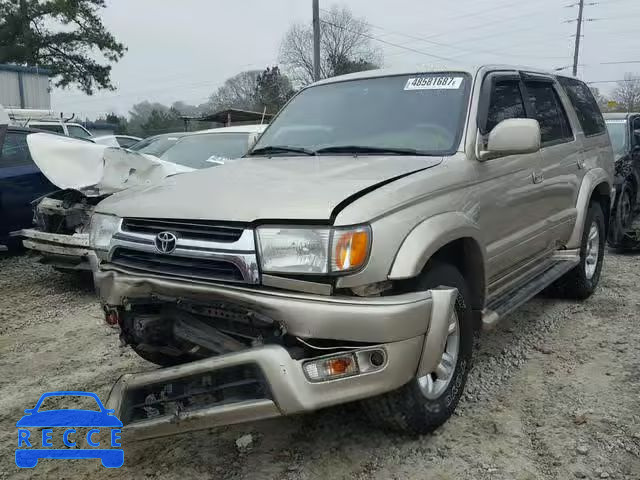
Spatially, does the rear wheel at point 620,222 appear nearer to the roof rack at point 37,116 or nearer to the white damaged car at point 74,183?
the white damaged car at point 74,183

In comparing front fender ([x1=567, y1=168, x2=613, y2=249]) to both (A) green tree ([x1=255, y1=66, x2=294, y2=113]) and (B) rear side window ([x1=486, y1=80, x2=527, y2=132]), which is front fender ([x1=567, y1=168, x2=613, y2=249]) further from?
(A) green tree ([x1=255, y1=66, x2=294, y2=113])

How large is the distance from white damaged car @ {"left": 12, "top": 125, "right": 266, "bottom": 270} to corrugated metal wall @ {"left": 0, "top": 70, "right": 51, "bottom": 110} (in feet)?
51.3

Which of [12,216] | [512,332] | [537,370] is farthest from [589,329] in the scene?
[12,216]

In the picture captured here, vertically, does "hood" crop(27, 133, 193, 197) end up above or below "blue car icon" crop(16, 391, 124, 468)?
above

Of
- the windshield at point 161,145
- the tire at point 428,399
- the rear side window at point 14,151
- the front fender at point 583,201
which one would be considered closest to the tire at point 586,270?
the front fender at point 583,201

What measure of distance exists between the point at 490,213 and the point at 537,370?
1192mm

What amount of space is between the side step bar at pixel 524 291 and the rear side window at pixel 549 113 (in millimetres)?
977

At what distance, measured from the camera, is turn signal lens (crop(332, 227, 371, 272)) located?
2.36 meters

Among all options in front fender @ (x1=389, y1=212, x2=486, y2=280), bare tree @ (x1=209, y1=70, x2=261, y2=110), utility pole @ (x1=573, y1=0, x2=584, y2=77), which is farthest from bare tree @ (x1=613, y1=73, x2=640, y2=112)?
front fender @ (x1=389, y1=212, x2=486, y2=280)

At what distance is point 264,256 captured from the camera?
2.43 meters

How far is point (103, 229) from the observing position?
10.0 feet

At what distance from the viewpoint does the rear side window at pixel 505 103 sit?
11.9 ft

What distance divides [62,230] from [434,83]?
406 centimetres

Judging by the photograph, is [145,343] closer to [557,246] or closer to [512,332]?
[512,332]
